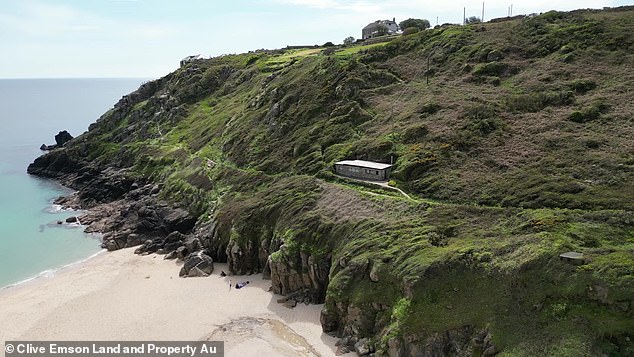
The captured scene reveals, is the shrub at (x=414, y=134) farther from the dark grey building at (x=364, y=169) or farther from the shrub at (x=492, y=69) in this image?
the shrub at (x=492, y=69)

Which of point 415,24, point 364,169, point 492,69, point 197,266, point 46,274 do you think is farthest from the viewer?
point 415,24

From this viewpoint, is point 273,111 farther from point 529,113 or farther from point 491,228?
point 491,228

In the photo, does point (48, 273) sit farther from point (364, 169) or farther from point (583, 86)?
point (583, 86)

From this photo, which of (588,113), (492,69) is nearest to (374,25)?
(492,69)

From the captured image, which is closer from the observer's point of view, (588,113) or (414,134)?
(588,113)

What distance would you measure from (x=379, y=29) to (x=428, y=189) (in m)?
79.1

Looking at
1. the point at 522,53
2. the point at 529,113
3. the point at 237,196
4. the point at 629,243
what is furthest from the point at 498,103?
the point at 237,196

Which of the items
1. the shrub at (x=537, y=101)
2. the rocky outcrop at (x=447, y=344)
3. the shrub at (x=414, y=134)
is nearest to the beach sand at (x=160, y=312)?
the rocky outcrop at (x=447, y=344)

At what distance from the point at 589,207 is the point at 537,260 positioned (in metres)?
9.83

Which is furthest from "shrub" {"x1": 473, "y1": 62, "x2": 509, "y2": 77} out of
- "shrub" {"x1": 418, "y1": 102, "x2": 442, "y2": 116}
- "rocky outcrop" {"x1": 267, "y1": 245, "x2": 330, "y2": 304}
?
"rocky outcrop" {"x1": 267, "y1": 245, "x2": 330, "y2": 304}

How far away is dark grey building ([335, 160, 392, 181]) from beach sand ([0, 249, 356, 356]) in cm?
1495

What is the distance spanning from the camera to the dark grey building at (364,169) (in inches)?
1970

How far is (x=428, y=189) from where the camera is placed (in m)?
45.2

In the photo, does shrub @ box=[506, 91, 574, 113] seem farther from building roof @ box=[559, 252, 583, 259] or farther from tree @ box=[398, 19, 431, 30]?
tree @ box=[398, 19, 431, 30]
